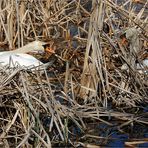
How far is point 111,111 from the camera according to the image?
5.73 meters

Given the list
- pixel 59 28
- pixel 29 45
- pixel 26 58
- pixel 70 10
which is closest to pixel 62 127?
pixel 26 58

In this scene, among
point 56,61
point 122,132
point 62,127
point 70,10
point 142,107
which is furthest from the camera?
point 70,10

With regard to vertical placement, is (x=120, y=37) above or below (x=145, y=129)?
above

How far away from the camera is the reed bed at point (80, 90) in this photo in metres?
5.18

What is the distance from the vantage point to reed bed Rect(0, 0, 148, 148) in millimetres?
5176

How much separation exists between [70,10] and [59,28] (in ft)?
2.62

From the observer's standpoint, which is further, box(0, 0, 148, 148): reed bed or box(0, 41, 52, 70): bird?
box(0, 41, 52, 70): bird

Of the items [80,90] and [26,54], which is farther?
[26,54]

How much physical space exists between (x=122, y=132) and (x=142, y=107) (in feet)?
1.79

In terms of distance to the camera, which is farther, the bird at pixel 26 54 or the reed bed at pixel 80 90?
the bird at pixel 26 54

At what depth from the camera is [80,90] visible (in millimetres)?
6082

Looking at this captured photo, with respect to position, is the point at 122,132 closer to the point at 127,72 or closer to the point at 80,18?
the point at 127,72

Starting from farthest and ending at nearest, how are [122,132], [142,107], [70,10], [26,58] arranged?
1. [70,10]
2. [26,58]
3. [142,107]
4. [122,132]

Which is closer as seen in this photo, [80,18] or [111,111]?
[111,111]
